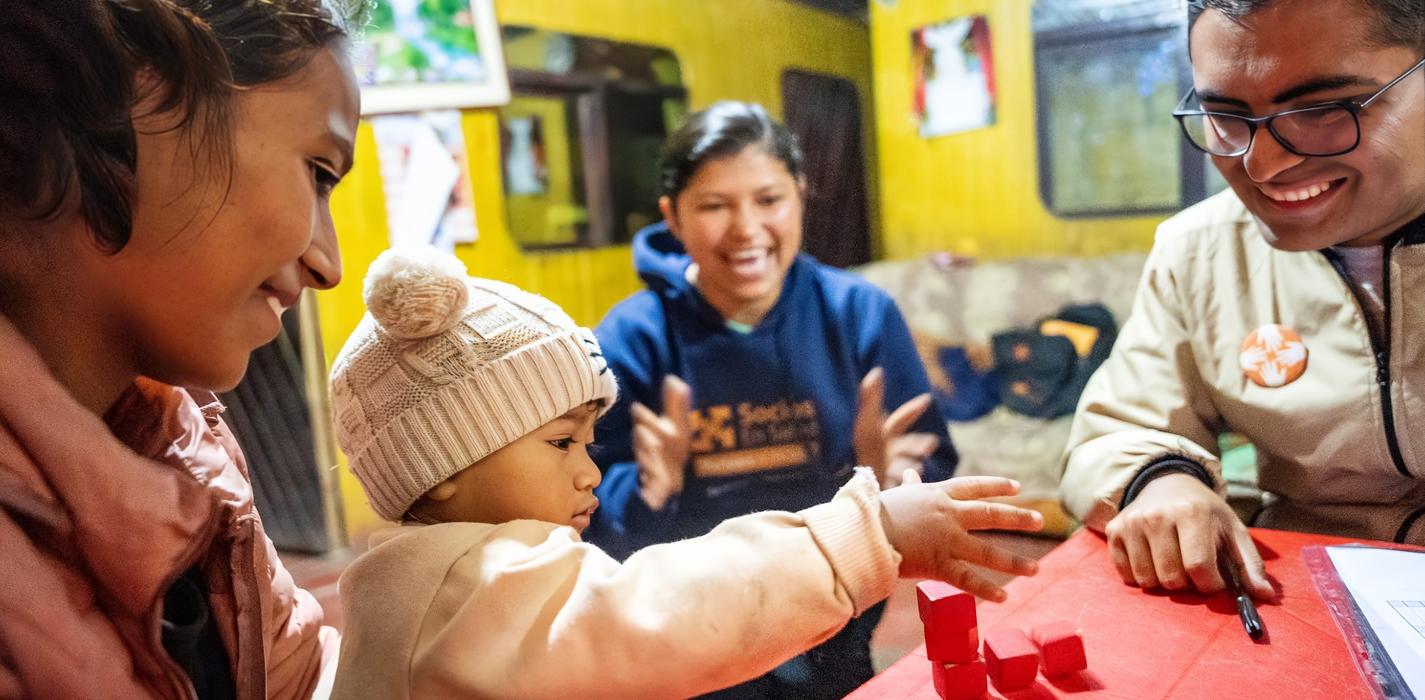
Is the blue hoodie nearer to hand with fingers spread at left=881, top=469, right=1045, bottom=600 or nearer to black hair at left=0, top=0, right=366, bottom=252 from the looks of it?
hand with fingers spread at left=881, top=469, right=1045, bottom=600

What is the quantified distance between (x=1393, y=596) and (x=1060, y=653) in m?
0.32

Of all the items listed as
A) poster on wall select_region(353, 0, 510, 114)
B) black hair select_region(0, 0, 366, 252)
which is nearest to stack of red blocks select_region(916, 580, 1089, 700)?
black hair select_region(0, 0, 366, 252)

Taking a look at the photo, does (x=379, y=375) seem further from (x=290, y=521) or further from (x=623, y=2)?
(x=623, y=2)

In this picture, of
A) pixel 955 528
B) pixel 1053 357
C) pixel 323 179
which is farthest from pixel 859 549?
pixel 1053 357

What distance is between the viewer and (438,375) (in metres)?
0.77

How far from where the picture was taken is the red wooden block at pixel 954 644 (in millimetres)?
713

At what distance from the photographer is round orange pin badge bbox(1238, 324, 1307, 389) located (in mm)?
1141

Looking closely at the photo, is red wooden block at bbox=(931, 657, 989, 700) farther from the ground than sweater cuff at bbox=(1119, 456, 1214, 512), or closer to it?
closer to it

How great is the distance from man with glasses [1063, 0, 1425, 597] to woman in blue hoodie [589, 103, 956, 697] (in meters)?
0.29

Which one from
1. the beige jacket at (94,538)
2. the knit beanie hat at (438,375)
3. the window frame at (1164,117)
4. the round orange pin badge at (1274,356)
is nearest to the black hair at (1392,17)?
the round orange pin badge at (1274,356)

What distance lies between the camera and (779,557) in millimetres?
634

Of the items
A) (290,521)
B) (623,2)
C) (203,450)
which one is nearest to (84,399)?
(203,450)

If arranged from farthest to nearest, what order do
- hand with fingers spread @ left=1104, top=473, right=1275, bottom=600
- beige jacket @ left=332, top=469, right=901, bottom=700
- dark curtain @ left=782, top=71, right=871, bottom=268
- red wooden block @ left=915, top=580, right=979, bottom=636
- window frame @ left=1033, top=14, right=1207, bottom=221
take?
1. window frame @ left=1033, top=14, right=1207, bottom=221
2. dark curtain @ left=782, top=71, right=871, bottom=268
3. hand with fingers spread @ left=1104, top=473, right=1275, bottom=600
4. red wooden block @ left=915, top=580, right=979, bottom=636
5. beige jacket @ left=332, top=469, right=901, bottom=700

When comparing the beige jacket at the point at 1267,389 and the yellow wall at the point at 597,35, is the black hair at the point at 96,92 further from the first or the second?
the beige jacket at the point at 1267,389
